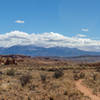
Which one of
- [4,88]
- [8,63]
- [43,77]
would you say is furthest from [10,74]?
[8,63]

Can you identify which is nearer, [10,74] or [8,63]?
[10,74]

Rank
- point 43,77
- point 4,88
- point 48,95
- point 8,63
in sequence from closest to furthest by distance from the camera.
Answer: point 48,95
point 4,88
point 43,77
point 8,63

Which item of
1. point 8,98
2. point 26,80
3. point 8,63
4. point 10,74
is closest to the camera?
point 8,98

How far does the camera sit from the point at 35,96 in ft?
54.0

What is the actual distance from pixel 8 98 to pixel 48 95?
11.7 ft

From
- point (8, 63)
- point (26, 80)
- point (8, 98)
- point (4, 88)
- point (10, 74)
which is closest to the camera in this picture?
point (8, 98)

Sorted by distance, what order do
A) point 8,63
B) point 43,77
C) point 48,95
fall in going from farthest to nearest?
point 8,63 < point 43,77 < point 48,95

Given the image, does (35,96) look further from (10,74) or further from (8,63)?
(8,63)

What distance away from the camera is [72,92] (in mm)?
18250

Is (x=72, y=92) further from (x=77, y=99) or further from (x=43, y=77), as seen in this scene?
(x=43, y=77)

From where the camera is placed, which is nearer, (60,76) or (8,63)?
(60,76)

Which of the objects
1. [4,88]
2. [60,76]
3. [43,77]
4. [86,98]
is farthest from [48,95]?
[60,76]

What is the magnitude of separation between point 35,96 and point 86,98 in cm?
454

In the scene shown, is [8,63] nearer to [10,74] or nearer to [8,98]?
[10,74]
